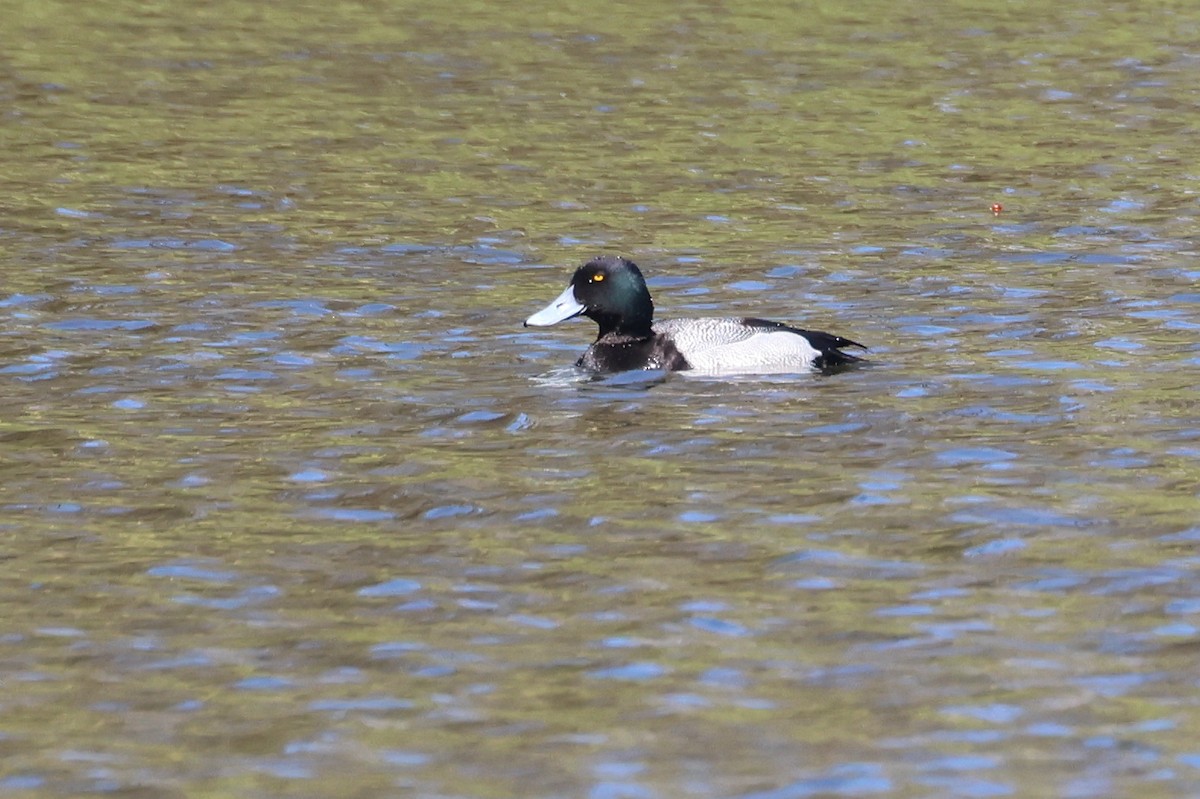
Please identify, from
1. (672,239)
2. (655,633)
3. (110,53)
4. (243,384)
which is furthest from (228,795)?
(110,53)

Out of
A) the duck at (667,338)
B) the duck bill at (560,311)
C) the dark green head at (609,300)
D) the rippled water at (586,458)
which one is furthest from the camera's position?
the duck bill at (560,311)

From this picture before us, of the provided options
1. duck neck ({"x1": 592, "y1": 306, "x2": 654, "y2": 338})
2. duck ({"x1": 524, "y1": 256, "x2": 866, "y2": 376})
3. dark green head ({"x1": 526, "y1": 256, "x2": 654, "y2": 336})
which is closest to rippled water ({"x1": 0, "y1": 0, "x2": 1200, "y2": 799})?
duck ({"x1": 524, "y1": 256, "x2": 866, "y2": 376})

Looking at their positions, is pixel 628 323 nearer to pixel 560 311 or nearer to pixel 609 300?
pixel 609 300

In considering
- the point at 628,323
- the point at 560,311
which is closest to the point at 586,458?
the point at 628,323

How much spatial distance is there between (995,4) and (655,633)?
27.1 meters

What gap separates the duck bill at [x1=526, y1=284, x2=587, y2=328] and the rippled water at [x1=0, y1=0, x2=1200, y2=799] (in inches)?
13.9

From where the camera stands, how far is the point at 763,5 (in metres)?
33.8

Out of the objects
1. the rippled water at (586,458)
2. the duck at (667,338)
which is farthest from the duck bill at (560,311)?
the rippled water at (586,458)

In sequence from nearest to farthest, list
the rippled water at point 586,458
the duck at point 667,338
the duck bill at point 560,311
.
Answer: the rippled water at point 586,458, the duck at point 667,338, the duck bill at point 560,311

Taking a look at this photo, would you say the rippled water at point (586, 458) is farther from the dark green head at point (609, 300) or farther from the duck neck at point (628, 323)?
the duck neck at point (628, 323)

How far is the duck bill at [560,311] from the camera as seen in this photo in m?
15.0

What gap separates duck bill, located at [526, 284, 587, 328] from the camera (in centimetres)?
1503

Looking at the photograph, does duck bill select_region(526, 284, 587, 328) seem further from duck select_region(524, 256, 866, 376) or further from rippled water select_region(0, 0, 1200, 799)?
rippled water select_region(0, 0, 1200, 799)

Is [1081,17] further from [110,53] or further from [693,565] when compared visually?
[693,565]
